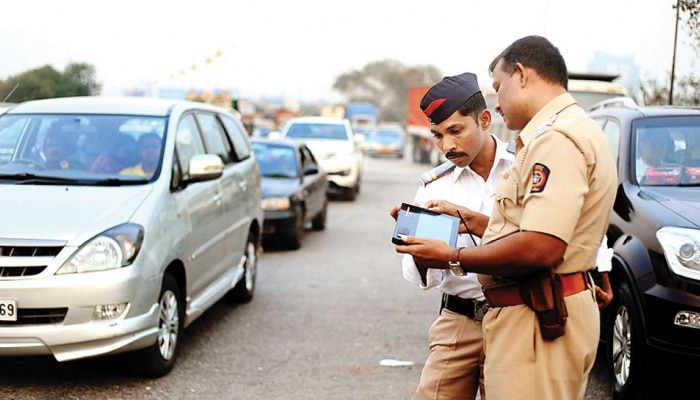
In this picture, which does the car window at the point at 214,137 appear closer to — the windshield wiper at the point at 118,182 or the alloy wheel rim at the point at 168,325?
the windshield wiper at the point at 118,182

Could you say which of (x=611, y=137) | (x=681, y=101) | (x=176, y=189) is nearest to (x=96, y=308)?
(x=176, y=189)

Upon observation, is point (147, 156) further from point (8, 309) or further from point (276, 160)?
point (276, 160)

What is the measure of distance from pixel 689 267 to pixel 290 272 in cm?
571

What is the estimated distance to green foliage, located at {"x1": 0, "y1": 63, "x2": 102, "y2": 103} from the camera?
7486 mm

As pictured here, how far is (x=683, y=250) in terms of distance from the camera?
14.5 ft

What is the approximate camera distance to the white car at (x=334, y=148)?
18.0 m

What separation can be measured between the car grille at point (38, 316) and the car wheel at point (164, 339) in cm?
66

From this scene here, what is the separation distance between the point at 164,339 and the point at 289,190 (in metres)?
6.09

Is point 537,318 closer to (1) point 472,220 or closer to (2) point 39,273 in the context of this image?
(1) point 472,220

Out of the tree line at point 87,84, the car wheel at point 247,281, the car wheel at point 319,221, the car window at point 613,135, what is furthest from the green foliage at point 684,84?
the car wheel at point 319,221

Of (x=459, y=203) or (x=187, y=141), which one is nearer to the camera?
(x=459, y=203)

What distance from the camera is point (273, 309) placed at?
7523 millimetres

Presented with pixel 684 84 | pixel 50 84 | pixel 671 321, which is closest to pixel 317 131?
pixel 50 84

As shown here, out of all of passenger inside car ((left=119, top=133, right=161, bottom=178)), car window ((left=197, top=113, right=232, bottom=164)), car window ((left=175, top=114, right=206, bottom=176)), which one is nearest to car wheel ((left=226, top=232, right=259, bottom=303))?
car window ((left=197, top=113, right=232, bottom=164))
